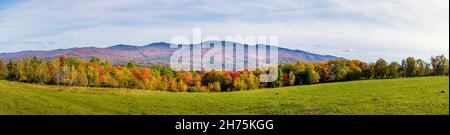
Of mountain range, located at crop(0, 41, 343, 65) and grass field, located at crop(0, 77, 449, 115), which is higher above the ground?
mountain range, located at crop(0, 41, 343, 65)

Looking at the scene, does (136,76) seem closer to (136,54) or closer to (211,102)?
(136,54)

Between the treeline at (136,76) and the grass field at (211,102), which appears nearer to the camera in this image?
the grass field at (211,102)

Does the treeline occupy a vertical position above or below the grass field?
above

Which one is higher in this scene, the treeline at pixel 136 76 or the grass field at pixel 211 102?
the treeline at pixel 136 76

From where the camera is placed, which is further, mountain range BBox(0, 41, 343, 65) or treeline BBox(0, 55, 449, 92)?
treeline BBox(0, 55, 449, 92)

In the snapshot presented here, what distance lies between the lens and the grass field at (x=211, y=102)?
1305cm

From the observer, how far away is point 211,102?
49.6 feet

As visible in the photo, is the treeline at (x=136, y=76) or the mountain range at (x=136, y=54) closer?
the mountain range at (x=136, y=54)

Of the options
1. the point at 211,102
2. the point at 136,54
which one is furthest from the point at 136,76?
the point at 211,102

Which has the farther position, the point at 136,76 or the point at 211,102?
the point at 136,76

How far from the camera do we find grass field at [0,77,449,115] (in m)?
13.0

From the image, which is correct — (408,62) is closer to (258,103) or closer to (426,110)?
(426,110)
